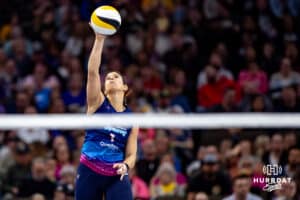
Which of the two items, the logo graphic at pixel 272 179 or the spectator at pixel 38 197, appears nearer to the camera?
the logo graphic at pixel 272 179

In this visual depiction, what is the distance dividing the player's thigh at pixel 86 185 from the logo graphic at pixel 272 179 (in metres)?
2.38

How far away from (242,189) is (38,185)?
2.91 metres

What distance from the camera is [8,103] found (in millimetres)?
15180

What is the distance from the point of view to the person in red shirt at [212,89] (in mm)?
15469

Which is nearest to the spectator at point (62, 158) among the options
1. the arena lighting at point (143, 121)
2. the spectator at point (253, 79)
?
the spectator at point (253, 79)

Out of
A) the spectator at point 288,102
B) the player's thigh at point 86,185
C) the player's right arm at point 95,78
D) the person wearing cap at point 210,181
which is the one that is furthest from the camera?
the spectator at point 288,102

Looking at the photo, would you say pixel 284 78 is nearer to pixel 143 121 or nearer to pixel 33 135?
pixel 33 135

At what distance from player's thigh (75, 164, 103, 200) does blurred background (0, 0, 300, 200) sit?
247 cm

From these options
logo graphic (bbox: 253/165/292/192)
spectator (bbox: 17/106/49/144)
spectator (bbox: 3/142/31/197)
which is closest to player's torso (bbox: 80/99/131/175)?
logo graphic (bbox: 253/165/292/192)

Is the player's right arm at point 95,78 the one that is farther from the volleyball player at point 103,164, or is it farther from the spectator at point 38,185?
the spectator at point 38,185

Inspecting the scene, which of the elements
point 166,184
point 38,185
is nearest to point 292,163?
point 166,184

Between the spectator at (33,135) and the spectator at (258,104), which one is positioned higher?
the spectator at (258,104)

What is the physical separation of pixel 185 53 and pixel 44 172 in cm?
463

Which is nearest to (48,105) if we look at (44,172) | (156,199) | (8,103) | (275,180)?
(8,103)
